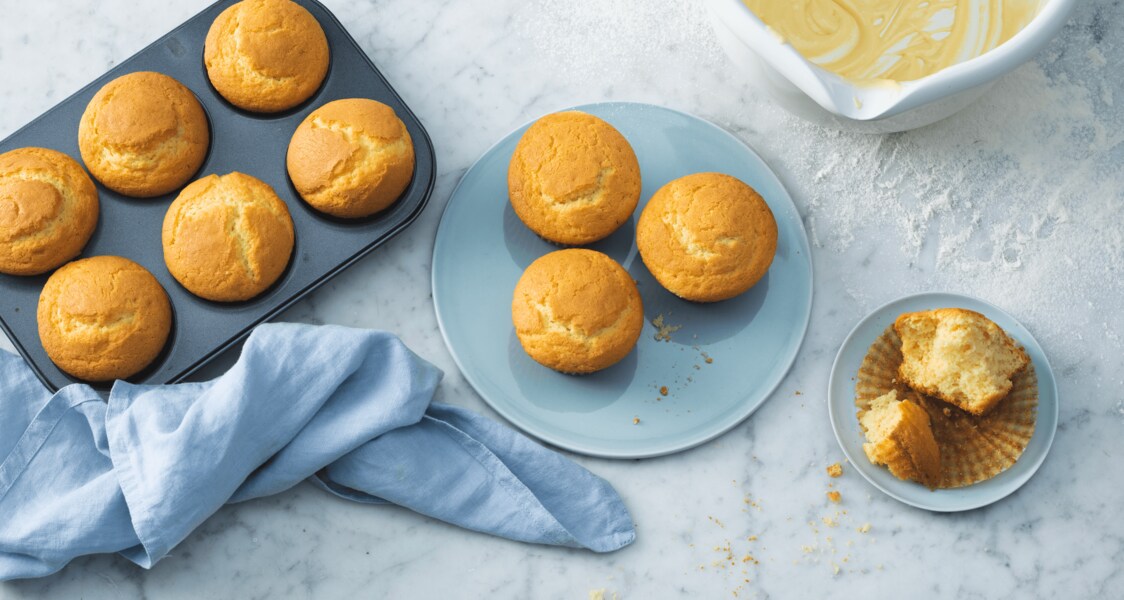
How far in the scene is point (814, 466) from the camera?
2174 mm

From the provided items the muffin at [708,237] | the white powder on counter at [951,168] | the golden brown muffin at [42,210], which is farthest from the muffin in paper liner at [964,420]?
the golden brown muffin at [42,210]

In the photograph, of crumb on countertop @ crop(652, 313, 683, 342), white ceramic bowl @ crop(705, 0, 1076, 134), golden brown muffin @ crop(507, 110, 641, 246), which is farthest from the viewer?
crumb on countertop @ crop(652, 313, 683, 342)

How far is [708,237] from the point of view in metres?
2.00

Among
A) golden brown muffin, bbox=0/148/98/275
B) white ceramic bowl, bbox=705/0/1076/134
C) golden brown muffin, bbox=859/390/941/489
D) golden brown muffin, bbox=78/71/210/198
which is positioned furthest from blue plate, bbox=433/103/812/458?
golden brown muffin, bbox=0/148/98/275

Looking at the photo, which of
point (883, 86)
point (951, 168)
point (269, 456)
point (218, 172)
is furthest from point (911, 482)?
point (218, 172)

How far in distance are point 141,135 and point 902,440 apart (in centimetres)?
176

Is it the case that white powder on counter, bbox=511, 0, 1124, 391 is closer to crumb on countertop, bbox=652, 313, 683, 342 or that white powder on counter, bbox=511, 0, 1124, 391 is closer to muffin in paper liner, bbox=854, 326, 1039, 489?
muffin in paper liner, bbox=854, 326, 1039, 489

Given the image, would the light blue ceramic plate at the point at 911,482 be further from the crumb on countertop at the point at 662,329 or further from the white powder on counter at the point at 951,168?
the crumb on countertop at the point at 662,329

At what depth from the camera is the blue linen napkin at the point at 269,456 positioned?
1.93 m

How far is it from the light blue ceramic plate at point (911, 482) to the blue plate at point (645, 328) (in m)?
0.13

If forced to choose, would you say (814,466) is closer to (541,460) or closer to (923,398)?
(923,398)

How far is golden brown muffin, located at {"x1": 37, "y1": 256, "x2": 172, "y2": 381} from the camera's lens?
195cm

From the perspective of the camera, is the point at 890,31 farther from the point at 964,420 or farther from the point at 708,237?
the point at 964,420

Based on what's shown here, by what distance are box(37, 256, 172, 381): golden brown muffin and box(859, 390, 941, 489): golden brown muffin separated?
5.15ft
